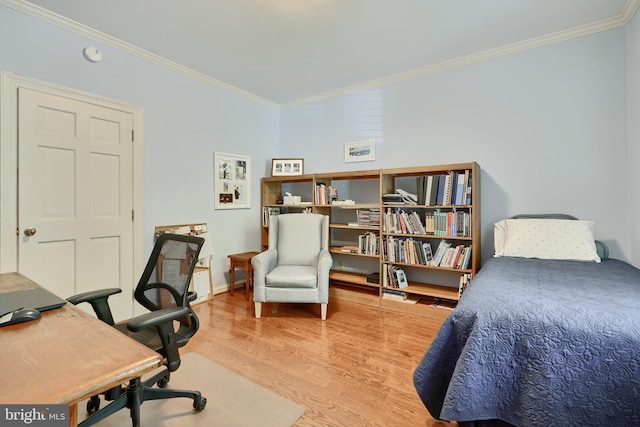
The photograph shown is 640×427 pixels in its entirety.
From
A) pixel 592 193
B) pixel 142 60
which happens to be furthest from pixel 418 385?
pixel 142 60

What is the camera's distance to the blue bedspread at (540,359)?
3.29 feet

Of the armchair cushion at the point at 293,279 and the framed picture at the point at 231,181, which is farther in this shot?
the framed picture at the point at 231,181

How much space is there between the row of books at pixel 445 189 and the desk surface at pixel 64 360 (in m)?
2.63

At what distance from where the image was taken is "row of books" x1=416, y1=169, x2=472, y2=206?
268 centimetres

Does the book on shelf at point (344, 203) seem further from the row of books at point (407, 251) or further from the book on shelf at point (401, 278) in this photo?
the book on shelf at point (401, 278)

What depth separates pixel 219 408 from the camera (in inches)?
63.1

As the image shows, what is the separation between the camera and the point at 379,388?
5.83 feet

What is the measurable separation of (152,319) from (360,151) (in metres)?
2.97

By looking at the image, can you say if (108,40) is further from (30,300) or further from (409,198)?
(409,198)

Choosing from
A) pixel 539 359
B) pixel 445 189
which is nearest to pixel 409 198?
pixel 445 189

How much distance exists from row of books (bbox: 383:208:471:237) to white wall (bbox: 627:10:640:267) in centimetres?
113

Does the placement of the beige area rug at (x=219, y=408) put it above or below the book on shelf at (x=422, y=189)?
below

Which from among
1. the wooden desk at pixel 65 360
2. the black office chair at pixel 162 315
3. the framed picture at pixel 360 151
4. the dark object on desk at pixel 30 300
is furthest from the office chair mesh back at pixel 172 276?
the framed picture at pixel 360 151

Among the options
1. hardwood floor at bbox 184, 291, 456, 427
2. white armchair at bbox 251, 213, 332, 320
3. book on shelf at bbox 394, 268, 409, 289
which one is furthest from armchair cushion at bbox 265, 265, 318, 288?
book on shelf at bbox 394, 268, 409, 289
